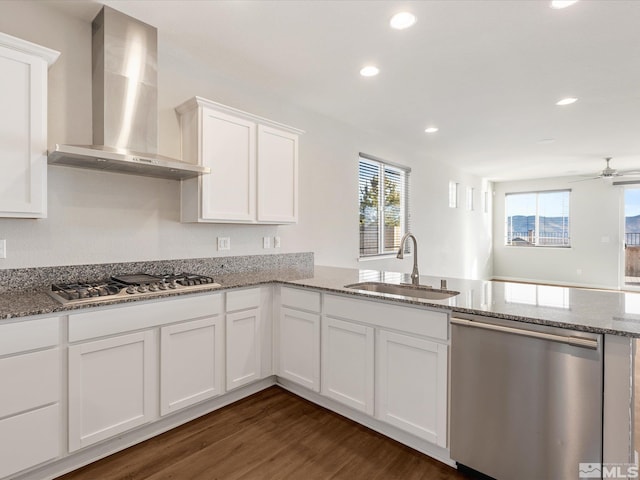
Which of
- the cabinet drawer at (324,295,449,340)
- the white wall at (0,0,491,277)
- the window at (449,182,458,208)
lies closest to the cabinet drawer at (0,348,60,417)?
the white wall at (0,0,491,277)

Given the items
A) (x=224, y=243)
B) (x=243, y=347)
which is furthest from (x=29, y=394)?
(x=224, y=243)

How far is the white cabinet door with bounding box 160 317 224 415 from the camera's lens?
85.4 inches

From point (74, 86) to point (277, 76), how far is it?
1551 mm

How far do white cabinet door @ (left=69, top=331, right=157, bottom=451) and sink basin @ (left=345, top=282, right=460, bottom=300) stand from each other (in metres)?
1.36

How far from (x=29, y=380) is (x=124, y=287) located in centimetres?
61

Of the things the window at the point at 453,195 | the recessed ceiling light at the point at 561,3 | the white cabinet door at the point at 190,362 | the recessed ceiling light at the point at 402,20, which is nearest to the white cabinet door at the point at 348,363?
the white cabinet door at the point at 190,362

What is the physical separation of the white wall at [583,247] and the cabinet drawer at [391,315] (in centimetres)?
839

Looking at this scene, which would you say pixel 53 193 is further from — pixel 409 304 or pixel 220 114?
pixel 409 304

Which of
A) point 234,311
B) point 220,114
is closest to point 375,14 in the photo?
point 220,114

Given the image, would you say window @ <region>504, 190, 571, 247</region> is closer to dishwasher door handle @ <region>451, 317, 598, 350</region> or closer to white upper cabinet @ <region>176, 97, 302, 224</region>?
white upper cabinet @ <region>176, 97, 302, 224</region>

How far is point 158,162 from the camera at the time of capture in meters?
2.21

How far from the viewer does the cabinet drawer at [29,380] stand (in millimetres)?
1596

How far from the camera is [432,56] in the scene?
A: 2742 millimetres

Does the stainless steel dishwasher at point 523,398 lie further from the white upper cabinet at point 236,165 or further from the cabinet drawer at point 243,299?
the white upper cabinet at point 236,165
